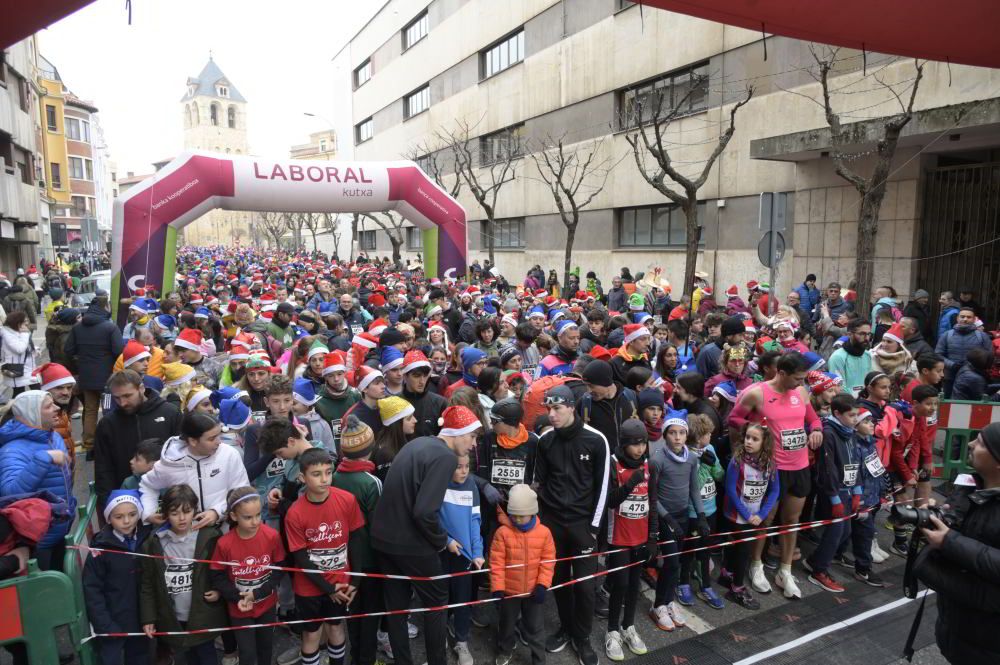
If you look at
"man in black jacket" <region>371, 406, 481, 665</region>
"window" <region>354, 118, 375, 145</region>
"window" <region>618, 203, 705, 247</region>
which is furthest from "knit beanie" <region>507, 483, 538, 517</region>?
Result: "window" <region>354, 118, 375, 145</region>

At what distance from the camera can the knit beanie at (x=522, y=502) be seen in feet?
12.7

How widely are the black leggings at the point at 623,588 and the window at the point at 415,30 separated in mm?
35314

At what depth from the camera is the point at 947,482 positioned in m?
6.79

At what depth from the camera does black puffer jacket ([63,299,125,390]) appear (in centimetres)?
797

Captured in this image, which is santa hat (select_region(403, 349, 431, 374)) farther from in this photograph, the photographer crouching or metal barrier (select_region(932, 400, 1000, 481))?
metal barrier (select_region(932, 400, 1000, 481))

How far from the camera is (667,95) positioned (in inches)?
755

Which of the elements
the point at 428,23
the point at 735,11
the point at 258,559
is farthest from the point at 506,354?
the point at 428,23

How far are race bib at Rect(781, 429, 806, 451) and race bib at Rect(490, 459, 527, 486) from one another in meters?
2.12

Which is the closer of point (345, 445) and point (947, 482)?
point (345, 445)

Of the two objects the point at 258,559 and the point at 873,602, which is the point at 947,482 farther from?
the point at 258,559

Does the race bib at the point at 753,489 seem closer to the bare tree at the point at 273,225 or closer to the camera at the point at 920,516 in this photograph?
the camera at the point at 920,516

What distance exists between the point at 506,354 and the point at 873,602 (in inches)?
140

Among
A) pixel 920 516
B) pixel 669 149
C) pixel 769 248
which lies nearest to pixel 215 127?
pixel 669 149

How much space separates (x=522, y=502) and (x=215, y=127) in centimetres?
12538
